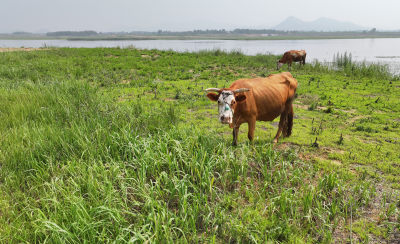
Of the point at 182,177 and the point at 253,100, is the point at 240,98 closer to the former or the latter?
the point at 253,100

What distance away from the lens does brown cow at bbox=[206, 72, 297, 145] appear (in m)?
4.24

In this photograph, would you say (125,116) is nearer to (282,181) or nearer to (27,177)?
(27,177)

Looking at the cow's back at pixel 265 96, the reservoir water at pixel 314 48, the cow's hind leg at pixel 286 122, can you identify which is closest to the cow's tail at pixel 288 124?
the cow's hind leg at pixel 286 122

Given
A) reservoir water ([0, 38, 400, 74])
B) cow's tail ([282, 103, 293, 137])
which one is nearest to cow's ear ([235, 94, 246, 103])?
cow's tail ([282, 103, 293, 137])

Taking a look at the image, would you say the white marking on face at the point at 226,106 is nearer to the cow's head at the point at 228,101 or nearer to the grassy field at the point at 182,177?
the cow's head at the point at 228,101

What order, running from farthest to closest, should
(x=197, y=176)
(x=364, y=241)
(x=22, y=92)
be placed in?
(x=22, y=92) → (x=197, y=176) → (x=364, y=241)

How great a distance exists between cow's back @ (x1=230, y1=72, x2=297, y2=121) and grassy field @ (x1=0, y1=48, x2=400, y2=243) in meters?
0.76

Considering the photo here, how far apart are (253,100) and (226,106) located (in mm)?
975

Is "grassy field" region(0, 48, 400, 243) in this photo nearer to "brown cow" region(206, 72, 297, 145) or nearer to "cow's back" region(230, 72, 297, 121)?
"brown cow" region(206, 72, 297, 145)

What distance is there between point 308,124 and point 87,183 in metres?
6.32

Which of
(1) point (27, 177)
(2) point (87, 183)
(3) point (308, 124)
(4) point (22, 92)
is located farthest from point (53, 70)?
(3) point (308, 124)

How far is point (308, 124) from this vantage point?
23.8ft

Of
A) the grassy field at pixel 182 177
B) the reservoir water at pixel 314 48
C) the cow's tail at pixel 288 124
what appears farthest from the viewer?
the reservoir water at pixel 314 48

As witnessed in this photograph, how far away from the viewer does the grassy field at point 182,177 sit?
298 centimetres
